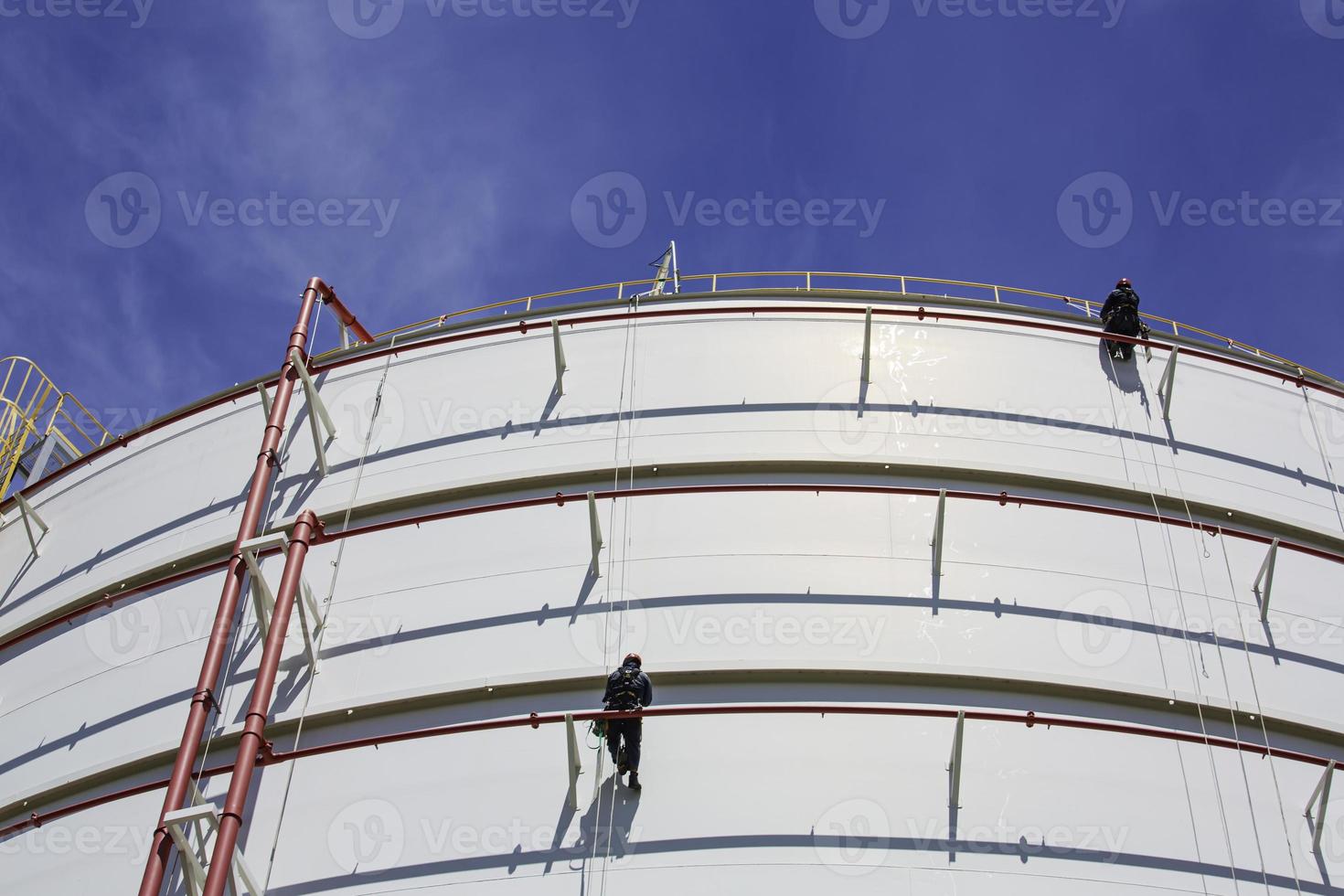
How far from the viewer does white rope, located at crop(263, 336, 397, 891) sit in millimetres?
11734

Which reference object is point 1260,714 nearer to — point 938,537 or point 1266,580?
point 1266,580

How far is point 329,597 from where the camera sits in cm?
1350

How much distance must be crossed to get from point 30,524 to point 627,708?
9943mm

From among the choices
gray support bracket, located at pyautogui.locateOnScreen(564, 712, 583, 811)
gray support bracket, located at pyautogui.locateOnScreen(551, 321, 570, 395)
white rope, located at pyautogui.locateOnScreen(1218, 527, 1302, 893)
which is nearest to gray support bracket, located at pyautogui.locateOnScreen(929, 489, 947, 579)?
white rope, located at pyautogui.locateOnScreen(1218, 527, 1302, 893)

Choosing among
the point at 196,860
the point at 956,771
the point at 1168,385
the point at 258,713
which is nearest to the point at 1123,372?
the point at 1168,385

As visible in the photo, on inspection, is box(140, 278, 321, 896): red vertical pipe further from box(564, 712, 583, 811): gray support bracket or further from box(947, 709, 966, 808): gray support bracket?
box(947, 709, 966, 808): gray support bracket

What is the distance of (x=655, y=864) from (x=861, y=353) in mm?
6545

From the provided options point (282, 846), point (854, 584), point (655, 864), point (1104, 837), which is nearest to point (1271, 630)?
point (1104, 837)

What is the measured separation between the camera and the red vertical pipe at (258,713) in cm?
1099

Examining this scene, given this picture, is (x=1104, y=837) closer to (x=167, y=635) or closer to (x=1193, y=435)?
(x=1193, y=435)

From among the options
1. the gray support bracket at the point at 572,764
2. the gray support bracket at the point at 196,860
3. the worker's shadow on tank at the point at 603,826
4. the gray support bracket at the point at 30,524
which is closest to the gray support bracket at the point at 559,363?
the gray support bracket at the point at 572,764

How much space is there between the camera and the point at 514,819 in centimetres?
1131

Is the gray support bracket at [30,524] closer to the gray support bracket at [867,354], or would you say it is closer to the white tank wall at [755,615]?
the white tank wall at [755,615]

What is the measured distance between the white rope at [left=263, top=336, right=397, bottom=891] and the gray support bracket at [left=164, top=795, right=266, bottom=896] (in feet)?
0.81
